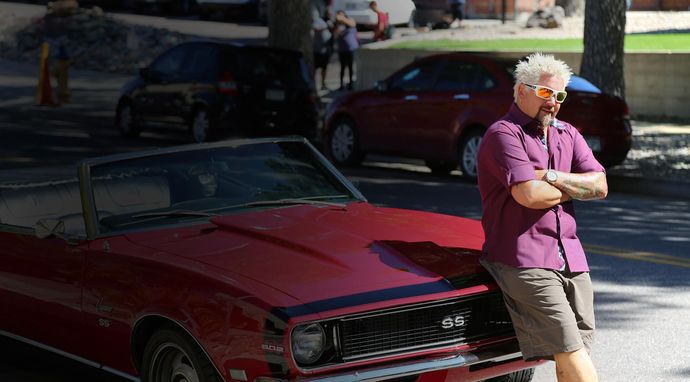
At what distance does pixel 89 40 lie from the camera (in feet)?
128

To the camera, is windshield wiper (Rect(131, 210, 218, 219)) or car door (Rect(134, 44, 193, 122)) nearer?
windshield wiper (Rect(131, 210, 218, 219))

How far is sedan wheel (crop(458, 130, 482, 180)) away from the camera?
17094mm

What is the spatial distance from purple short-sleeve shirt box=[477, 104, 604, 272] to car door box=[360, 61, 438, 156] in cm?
1194

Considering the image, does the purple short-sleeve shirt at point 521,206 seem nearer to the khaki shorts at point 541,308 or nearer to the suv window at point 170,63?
the khaki shorts at point 541,308

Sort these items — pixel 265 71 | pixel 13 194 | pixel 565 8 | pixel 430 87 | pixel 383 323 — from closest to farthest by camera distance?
pixel 383 323 < pixel 13 194 < pixel 430 87 < pixel 265 71 < pixel 565 8

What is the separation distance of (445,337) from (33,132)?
61.6 feet

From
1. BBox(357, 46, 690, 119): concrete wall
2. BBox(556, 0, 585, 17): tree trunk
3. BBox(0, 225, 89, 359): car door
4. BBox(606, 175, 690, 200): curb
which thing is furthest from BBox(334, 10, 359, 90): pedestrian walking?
BBox(0, 225, 89, 359): car door

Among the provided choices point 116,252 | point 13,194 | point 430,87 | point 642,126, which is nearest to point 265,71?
point 430,87

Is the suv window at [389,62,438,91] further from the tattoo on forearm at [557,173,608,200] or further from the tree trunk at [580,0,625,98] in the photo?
the tattoo on forearm at [557,173,608,200]

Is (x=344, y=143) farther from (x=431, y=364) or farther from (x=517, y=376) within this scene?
(x=431, y=364)

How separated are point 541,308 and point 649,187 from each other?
35.9ft

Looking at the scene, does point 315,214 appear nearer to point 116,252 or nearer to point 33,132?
point 116,252

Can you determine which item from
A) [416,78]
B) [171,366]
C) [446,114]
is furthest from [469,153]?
[171,366]

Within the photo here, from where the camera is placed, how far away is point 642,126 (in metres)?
22.8
